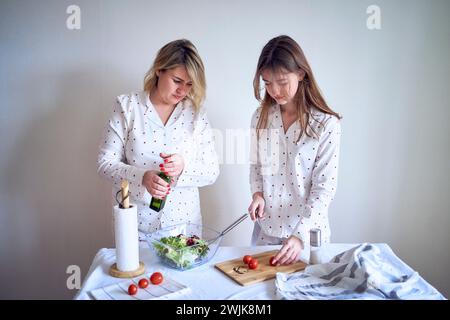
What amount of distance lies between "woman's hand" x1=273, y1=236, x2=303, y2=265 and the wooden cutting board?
2 cm

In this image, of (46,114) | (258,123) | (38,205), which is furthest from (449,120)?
(38,205)

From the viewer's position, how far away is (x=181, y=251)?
3.90ft

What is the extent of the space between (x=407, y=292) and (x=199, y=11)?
1.56m

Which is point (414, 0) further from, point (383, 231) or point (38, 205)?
point (38, 205)

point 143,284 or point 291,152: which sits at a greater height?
point 291,152

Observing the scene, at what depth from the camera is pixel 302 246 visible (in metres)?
1.28

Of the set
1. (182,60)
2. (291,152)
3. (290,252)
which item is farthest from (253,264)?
(182,60)

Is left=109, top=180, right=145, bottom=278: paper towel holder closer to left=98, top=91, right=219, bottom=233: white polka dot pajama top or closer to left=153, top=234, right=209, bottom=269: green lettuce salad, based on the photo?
left=153, top=234, right=209, bottom=269: green lettuce salad

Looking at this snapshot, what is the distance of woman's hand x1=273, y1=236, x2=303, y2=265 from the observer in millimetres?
1238

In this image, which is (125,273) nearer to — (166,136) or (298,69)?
(166,136)

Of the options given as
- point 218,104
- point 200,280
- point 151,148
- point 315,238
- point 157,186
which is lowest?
point 200,280

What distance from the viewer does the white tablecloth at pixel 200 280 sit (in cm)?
107

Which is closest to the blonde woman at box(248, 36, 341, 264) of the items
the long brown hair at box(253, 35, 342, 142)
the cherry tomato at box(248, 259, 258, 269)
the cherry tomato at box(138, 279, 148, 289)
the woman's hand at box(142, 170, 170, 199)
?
the long brown hair at box(253, 35, 342, 142)

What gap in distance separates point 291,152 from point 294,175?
94mm
